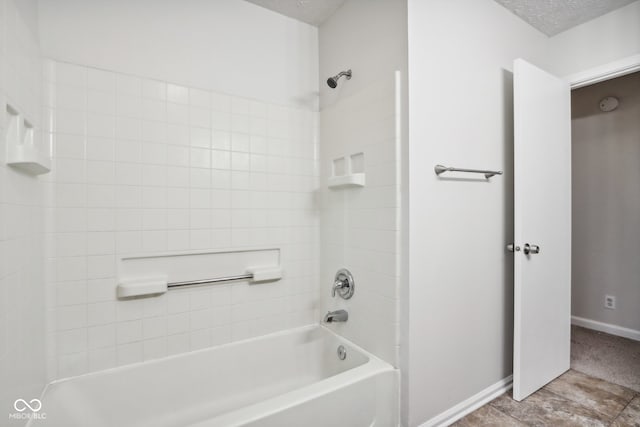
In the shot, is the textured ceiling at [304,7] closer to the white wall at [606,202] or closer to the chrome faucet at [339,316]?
the chrome faucet at [339,316]

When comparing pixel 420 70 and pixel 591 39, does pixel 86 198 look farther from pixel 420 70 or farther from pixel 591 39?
pixel 591 39

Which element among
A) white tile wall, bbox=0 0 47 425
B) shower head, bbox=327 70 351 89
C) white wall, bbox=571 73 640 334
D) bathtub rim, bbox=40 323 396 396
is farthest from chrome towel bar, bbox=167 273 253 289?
white wall, bbox=571 73 640 334

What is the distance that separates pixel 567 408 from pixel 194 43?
113 inches

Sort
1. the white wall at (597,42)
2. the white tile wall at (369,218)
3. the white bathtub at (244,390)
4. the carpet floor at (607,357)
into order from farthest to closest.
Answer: the carpet floor at (607,357)
the white wall at (597,42)
the white tile wall at (369,218)
the white bathtub at (244,390)

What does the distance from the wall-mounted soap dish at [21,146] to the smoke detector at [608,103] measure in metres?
4.00

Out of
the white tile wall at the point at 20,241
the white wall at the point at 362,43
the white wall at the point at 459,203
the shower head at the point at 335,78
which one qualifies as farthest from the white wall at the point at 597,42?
the white tile wall at the point at 20,241

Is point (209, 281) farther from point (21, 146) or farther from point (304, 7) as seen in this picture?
point (304, 7)

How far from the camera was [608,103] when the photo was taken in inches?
106

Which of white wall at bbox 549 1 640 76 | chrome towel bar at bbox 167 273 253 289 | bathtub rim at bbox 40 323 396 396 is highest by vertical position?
white wall at bbox 549 1 640 76

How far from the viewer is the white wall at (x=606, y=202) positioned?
2.59 metres

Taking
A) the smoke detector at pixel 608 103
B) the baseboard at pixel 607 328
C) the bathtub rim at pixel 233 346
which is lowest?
the baseboard at pixel 607 328

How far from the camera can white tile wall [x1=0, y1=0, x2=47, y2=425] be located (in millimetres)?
976

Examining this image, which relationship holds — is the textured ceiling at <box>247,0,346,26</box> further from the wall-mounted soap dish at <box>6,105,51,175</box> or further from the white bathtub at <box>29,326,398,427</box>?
the white bathtub at <box>29,326,398,427</box>

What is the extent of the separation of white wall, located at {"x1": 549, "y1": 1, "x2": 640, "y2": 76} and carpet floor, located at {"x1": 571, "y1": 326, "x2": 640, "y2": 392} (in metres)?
2.03
